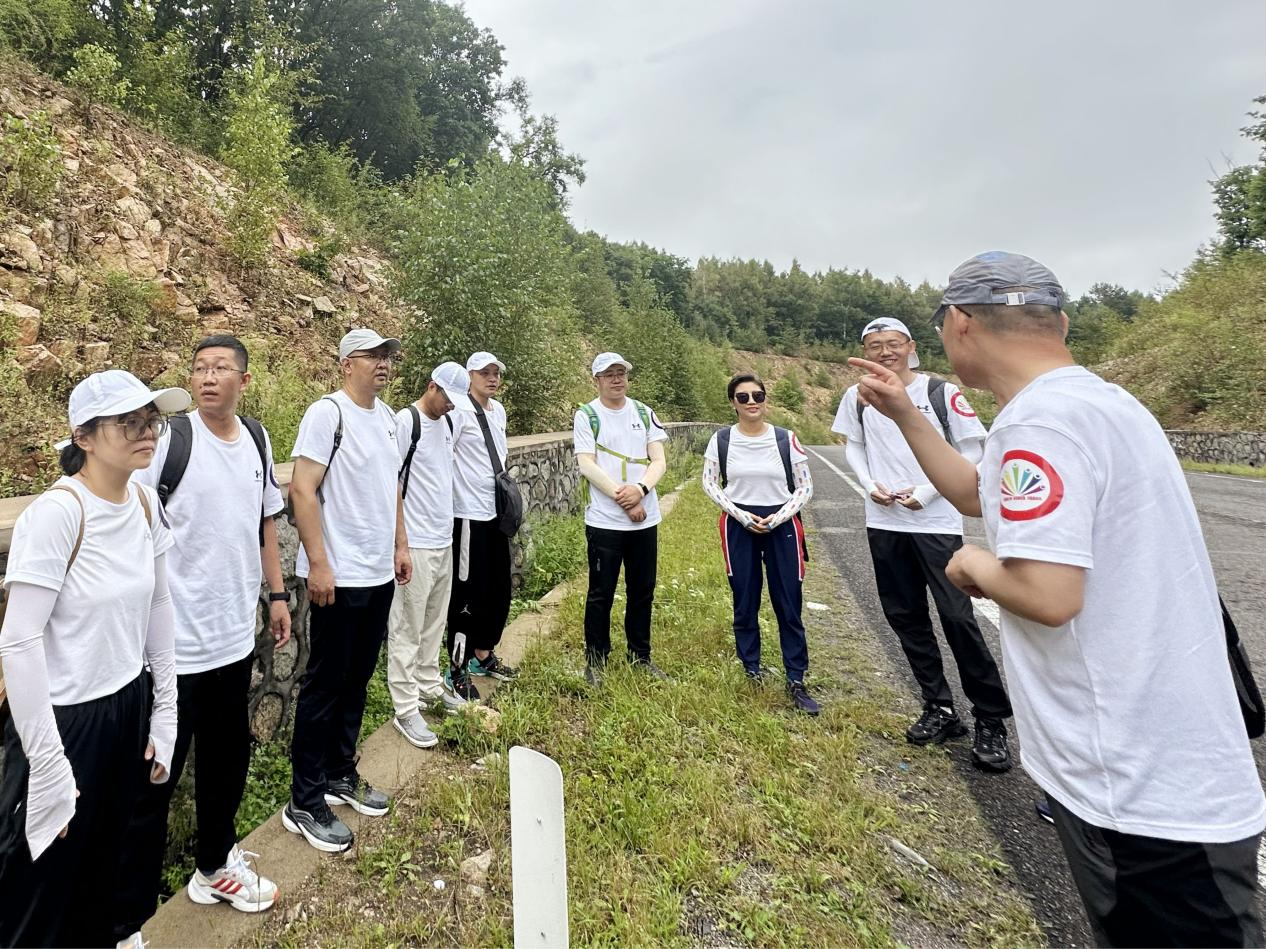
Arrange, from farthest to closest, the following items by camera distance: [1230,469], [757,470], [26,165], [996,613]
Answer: [1230,469] → [26,165] → [996,613] → [757,470]

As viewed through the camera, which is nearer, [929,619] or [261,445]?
[261,445]

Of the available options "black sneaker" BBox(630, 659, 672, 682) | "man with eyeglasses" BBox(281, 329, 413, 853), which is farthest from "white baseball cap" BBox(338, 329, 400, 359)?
"black sneaker" BBox(630, 659, 672, 682)

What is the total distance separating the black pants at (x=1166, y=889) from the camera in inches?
42.1

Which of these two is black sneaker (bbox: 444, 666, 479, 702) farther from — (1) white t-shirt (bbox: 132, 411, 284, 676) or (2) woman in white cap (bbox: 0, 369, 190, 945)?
(2) woman in white cap (bbox: 0, 369, 190, 945)

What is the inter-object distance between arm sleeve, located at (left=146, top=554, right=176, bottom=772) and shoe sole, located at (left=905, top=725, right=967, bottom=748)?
3.21m

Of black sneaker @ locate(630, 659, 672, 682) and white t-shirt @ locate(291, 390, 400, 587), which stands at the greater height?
white t-shirt @ locate(291, 390, 400, 587)

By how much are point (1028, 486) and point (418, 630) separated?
301cm

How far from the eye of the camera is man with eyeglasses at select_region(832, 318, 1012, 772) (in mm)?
3031

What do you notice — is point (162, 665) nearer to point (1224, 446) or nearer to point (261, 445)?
point (261, 445)

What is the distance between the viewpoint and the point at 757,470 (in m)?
3.79

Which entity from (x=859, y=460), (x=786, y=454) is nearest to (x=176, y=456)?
(x=786, y=454)

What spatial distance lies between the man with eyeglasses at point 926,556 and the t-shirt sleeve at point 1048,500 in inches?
73.5

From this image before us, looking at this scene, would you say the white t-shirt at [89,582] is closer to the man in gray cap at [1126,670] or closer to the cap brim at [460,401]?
the cap brim at [460,401]

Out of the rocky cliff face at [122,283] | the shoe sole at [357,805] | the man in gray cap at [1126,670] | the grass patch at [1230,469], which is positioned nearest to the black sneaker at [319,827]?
the shoe sole at [357,805]
